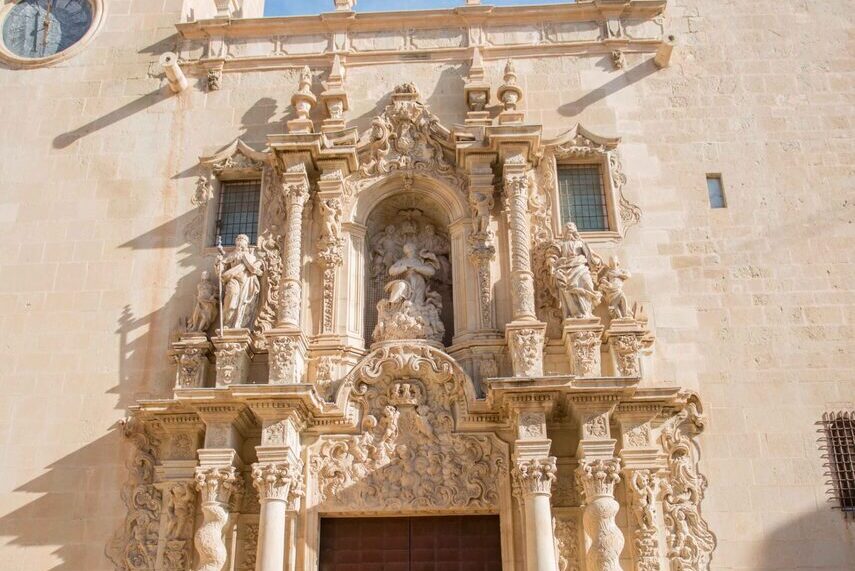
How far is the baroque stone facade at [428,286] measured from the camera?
10484 millimetres

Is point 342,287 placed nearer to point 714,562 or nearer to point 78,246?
point 78,246

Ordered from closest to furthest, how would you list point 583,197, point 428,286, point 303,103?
1. point 428,286
2. point 583,197
3. point 303,103

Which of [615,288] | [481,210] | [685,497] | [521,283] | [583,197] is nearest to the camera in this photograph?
[685,497]

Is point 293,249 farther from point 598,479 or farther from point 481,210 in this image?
point 598,479

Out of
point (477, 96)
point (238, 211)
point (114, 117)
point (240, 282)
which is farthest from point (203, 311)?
point (477, 96)

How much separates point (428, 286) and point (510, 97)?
2910 mm

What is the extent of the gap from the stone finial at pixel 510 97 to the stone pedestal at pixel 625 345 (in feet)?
10.5

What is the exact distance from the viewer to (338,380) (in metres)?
11.3

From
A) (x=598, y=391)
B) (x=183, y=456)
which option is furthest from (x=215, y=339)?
(x=598, y=391)

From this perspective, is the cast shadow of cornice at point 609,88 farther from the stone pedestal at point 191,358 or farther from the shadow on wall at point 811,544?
the shadow on wall at point 811,544

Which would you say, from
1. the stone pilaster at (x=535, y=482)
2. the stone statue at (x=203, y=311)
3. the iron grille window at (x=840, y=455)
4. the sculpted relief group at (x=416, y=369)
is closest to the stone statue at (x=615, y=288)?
the sculpted relief group at (x=416, y=369)

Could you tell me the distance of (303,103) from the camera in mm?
12750

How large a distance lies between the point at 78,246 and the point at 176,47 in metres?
3.51

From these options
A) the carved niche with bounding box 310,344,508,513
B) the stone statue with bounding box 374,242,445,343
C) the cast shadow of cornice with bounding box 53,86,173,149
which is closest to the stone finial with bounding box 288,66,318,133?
the cast shadow of cornice with bounding box 53,86,173,149
